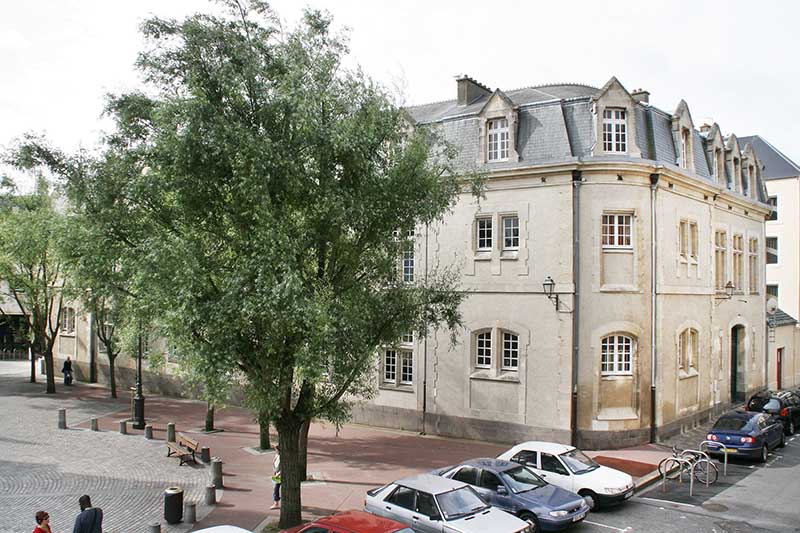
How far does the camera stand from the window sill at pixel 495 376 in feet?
73.7

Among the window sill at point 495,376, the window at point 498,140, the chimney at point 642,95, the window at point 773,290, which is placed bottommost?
the window sill at point 495,376

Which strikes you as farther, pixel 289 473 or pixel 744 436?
pixel 744 436

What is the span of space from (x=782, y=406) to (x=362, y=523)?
21479 millimetres

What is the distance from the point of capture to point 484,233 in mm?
23703

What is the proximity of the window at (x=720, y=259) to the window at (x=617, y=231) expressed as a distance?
8.13 m

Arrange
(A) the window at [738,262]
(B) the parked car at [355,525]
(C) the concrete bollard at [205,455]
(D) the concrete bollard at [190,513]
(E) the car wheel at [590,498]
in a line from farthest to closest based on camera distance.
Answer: (A) the window at [738,262] < (C) the concrete bollard at [205,455] < (E) the car wheel at [590,498] < (D) the concrete bollard at [190,513] < (B) the parked car at [355,525]

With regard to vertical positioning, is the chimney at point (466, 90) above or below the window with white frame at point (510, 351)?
above

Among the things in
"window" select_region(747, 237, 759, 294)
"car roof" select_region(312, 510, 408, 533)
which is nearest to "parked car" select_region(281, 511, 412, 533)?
"car roof" select_region(312, 510, 408, 533)

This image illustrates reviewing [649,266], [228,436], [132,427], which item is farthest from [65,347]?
[649,266]

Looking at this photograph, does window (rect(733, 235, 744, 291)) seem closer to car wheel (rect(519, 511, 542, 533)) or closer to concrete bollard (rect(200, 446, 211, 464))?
car wheel (rect(519, 511, 542, 533))

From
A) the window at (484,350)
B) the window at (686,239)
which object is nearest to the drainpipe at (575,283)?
the window at (484,350)

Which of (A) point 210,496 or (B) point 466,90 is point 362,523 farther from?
(B) point 466,90

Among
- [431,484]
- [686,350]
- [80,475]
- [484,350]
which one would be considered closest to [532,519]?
[431,484]

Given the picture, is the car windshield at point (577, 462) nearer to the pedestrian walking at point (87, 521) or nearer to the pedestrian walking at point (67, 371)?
the pedestrian walking at point (87, 521)
